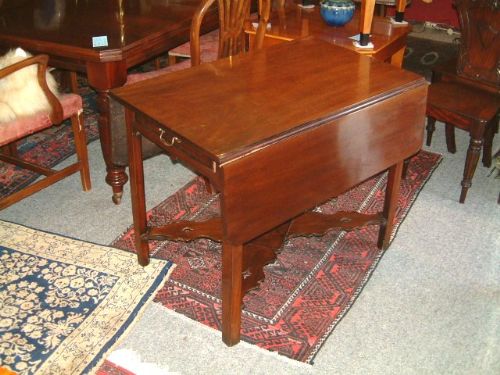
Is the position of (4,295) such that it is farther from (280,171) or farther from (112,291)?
(280,171)

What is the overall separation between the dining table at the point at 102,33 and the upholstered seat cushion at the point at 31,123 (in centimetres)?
13

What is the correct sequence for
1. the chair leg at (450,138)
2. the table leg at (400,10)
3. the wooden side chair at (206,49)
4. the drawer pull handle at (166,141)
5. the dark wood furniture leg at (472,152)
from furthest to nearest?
the chair leg at (450,138) → the wooden side chair at (206,49) → the table leg at (400,10) → the dark wood furniture leg at (472,152) → the drawer pull handle at (166,141)

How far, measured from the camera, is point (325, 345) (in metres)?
2.00

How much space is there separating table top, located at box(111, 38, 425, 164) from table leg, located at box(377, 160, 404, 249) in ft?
1.23

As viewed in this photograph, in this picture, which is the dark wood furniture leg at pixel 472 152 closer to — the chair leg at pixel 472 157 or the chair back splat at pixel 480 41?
the chair leg at pixel 472 157

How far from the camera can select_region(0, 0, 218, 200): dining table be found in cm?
238

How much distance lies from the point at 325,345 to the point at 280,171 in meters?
0.67

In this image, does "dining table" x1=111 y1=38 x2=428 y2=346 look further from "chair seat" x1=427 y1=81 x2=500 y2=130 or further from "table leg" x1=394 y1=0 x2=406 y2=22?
"table leg" x1=394 y1=0 x2=406 y2=22

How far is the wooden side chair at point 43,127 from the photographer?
7.57 ft

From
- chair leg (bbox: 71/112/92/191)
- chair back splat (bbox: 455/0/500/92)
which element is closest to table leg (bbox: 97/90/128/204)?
chair leg (bbox: 71/112/92/191)

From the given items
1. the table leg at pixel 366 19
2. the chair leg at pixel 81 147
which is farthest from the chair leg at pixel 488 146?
the chair leg at pixel 81 147

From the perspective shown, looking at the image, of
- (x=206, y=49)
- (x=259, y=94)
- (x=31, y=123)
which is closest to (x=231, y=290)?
(x=259, y=94)

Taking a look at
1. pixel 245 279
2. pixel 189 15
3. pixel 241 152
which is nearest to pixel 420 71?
pixel 189 15

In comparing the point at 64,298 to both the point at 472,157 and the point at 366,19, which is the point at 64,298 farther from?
the point at 472,157
